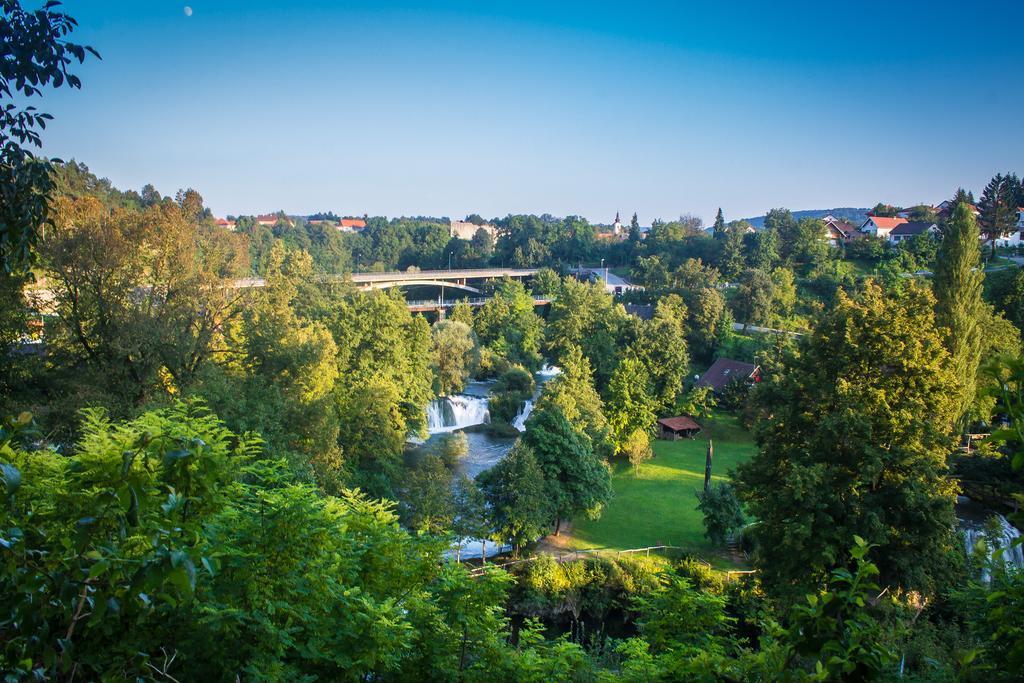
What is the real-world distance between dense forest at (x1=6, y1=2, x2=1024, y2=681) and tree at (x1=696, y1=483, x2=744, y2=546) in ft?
0.34

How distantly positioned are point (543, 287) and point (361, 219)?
89268mm

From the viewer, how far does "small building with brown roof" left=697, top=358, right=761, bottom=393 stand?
31.0 m

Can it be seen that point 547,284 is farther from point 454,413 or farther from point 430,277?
point 454,413

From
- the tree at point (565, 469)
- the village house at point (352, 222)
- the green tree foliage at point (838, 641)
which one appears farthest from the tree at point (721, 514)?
the village house at point (352, 222)

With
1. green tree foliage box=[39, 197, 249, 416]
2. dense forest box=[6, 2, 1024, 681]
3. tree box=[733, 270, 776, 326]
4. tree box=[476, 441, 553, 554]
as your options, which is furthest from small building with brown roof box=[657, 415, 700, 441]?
green tree foliage box=[39, 197, 249, 416]

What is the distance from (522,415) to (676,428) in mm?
6541

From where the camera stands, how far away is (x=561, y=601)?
14.3 metres

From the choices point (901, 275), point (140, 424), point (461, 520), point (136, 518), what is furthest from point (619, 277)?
point (136, 518)

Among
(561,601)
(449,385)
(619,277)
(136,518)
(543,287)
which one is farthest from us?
(619,277)

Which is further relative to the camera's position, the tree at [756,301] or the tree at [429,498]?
the tree at [756,301]

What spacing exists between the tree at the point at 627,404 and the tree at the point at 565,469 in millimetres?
7129

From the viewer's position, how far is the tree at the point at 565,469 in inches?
650

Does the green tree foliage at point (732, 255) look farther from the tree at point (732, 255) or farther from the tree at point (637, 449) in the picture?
the tree at point (637, 449)

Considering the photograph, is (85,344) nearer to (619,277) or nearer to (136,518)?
Result: (136,518)
